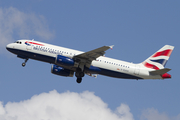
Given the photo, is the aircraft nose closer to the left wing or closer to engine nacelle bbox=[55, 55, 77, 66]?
engine nacelle bbox=[55, 55, 77, 66]

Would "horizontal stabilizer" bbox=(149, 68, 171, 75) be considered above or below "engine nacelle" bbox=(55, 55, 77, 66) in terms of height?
above

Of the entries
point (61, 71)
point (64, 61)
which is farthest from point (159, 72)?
point (61, 71)

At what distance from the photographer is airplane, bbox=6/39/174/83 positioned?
4750 centimetres

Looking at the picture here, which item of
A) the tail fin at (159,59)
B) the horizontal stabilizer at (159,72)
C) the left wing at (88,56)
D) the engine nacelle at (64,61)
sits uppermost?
the tail fin at (159,59)

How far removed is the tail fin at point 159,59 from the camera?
52.1 meters

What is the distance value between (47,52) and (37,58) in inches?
74.0

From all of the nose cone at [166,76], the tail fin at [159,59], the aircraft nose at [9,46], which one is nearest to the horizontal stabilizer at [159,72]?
the nose cone at [166,76]

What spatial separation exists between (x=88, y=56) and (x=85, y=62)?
1.49 metres

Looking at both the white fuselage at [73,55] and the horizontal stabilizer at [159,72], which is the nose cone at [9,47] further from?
the horizontal stabilizer at [159,72]

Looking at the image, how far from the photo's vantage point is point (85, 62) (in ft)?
159

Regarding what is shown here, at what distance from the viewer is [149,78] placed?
165 ft

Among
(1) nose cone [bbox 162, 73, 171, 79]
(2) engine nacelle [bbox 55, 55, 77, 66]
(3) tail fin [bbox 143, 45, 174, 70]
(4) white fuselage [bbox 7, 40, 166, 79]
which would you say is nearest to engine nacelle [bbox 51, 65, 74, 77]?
(4) white fuselage [bbox 7, 40, 166, 79]

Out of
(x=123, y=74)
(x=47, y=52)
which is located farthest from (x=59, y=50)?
(x=123, y=74)

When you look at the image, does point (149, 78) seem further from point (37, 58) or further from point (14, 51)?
point (14, 51)
